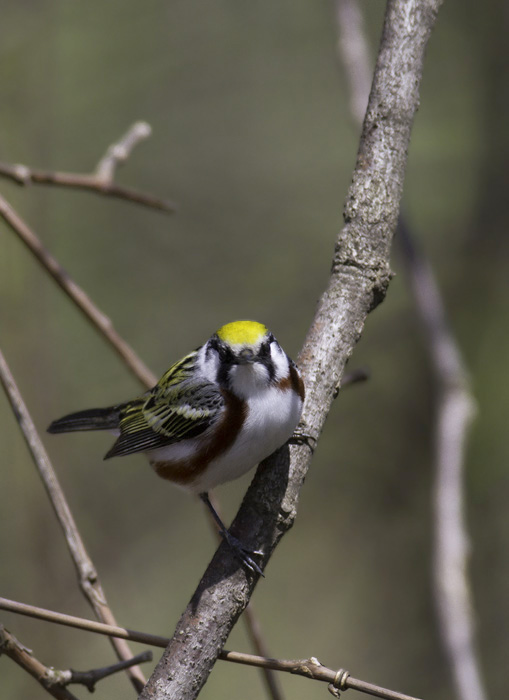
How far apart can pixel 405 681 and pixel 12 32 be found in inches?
249

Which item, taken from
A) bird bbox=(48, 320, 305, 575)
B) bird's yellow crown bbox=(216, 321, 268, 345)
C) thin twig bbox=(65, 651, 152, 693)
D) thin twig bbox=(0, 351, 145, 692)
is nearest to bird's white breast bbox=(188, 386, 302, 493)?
bird bbox=(48, 320, 305, 575)

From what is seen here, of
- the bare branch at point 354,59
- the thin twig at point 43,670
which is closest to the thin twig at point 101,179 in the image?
the bare branch at point 354,59

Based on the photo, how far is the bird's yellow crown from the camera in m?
3.05

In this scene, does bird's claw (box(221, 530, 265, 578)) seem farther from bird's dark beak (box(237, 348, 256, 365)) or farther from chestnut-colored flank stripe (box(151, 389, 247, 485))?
bird's dark beak (box(237, 348, 256, 365))

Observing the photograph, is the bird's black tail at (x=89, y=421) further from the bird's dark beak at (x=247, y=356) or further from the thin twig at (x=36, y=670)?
the thin twig at (x=36, y=670)

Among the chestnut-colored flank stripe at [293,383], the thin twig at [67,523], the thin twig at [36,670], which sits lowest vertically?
the thin twig at [36,670]

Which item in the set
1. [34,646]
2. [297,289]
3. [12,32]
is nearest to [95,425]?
[34,646]

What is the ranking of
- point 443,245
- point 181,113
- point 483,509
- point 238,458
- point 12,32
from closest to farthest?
point 238,458
point 12,32
point 483,509
point 443,245
point 181,113

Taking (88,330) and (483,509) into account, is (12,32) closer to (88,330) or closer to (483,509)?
(88,330)

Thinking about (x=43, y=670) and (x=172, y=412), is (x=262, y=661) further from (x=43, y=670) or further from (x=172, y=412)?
(x=172, y=412)

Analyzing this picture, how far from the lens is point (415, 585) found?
6883 mm

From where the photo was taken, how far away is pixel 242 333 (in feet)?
10.0

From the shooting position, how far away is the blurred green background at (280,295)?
6742 millimetres

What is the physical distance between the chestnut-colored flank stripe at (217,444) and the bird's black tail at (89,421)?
91cm
